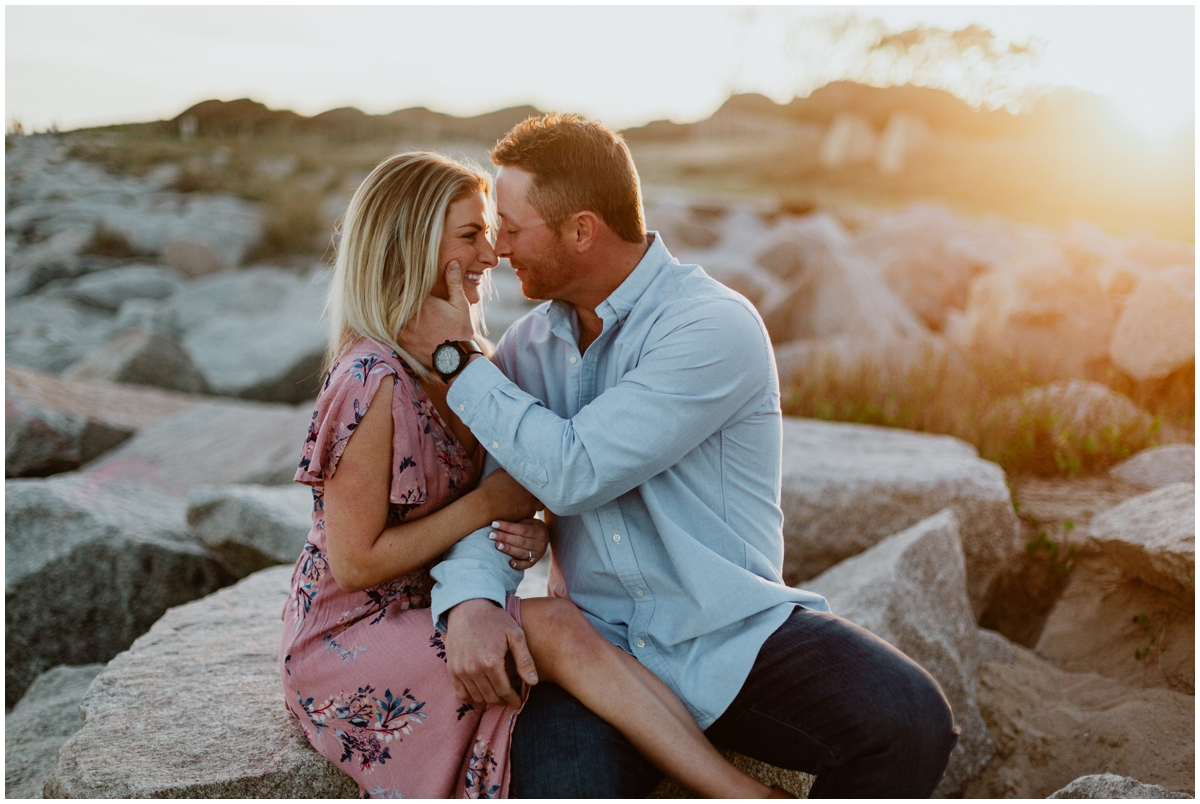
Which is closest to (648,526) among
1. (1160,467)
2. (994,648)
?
(994,648)

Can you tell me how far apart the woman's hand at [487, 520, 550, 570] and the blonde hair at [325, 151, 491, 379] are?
51 cm

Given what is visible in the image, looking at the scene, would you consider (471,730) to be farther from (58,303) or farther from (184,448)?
(58,303)

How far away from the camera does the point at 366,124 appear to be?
A: 18.1m

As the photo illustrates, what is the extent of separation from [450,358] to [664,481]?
2.39 ft

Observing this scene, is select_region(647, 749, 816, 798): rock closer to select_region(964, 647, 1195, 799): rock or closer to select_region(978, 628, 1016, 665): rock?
select_region(964, 647, 1195, 799): rock

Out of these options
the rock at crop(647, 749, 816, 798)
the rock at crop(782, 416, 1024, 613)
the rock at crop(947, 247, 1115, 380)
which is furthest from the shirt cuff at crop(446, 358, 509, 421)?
the rock at crop(947, 247, 1115, 380)

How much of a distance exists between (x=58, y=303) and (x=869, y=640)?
1185 centimetres

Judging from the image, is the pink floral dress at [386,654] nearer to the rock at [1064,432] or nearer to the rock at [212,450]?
the rock at [212,450]

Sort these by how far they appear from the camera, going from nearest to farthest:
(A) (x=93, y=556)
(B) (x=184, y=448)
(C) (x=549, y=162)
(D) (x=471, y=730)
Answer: (D) (x=471, y=730)
(C) (x=549, y=162)
(A) (x=93, y=556)
(B) (x=184, y=448)

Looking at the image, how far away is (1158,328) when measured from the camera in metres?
6.55

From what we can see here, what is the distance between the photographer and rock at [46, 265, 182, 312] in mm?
11766

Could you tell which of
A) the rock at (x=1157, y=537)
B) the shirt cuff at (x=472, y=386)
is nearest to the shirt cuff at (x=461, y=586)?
the shirt cuff at (x=472, y=386)

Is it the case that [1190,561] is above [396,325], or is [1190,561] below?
below

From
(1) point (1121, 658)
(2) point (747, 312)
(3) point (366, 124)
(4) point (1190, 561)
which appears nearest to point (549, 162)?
(2) point (747, 312)
